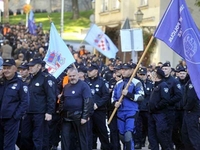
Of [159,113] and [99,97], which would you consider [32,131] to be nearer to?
[99,97]

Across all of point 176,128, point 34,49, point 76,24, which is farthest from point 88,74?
point 76,24

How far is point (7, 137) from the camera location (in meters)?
10.3

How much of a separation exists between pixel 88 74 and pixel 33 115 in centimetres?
212

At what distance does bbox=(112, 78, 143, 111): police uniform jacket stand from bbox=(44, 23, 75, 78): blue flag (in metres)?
1.38

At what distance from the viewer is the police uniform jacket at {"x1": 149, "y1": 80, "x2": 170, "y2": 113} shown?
40.3 feet

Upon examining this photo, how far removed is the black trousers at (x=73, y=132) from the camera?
11.4 meters

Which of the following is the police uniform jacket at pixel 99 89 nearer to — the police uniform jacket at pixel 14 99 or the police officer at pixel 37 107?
the police officer at pixel 37 107

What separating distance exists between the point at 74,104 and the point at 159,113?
2135 millimetres

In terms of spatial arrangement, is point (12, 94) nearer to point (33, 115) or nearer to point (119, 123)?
point (33, 115)

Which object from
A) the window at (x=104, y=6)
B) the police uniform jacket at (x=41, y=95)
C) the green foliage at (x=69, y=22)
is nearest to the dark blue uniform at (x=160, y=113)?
the police uniform jacket at (x=41, y=95)

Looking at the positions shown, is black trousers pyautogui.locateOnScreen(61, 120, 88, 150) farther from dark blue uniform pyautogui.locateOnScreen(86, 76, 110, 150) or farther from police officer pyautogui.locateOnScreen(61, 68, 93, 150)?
dark blue uniform pyautogui.locateOnScreen(86, 76, 110, 150)

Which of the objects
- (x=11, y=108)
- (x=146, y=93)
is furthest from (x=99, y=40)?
(x=11, y=108)

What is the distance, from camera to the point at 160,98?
40.7 ft

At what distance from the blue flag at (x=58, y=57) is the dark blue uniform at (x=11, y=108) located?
257 cm
